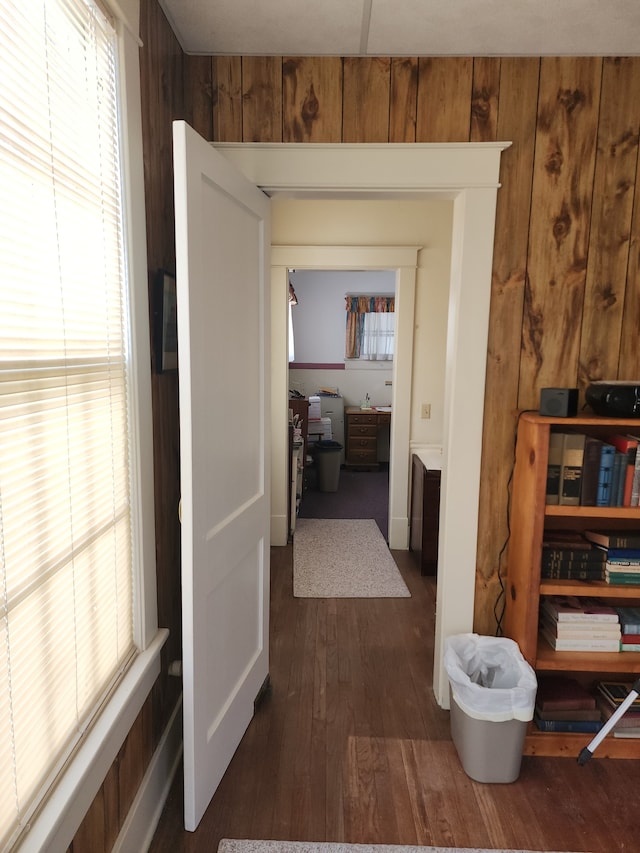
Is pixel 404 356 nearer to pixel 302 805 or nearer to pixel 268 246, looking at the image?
pixel 268 246

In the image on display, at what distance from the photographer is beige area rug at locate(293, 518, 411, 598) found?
11.1 feet

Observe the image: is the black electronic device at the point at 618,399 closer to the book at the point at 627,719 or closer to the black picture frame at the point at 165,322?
the book at the point at 627,719

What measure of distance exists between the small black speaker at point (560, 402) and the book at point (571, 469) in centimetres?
10

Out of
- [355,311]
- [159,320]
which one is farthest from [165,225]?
[355,311]

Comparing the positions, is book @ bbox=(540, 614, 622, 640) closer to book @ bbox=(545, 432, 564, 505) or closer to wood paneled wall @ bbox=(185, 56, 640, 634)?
book @ bbox=(545, 432, 564, 505)

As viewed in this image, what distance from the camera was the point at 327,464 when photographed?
19.2 feet

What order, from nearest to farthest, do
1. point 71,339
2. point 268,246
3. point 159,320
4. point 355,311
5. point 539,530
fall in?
point 71,339 → point 159,320 → point 539,530 → point 268,246 → point 355,311

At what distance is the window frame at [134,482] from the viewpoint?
120 cm

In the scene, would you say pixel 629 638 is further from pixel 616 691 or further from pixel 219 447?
pixel 219 447

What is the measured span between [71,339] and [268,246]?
3.83ft

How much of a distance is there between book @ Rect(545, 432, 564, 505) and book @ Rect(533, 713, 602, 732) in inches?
33.6

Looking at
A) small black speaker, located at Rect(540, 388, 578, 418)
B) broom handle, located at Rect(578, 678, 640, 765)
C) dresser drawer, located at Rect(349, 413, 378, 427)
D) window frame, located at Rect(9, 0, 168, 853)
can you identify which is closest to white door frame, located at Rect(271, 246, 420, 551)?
small black speaker, located at Rect(540, 388, 578, 418)

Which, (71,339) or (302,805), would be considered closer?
(71,339)

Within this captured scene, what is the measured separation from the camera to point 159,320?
1691 millimetres
